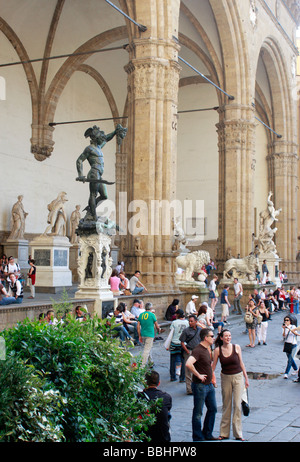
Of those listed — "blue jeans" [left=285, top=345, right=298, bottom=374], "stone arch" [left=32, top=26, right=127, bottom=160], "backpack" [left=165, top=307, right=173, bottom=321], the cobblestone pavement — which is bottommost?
the cobblestone pavement

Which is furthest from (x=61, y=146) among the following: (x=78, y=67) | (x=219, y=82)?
(x=219, y=82)

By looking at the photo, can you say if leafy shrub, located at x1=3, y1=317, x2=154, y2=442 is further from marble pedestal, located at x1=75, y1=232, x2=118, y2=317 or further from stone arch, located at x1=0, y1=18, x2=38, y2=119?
stone arch, located at x1=0, y1=18, x2=38, y2=119

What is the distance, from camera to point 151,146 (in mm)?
15078

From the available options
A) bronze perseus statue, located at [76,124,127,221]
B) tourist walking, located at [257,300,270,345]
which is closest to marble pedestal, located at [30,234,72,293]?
bronze perseus statue, located at [76,124,127,221]

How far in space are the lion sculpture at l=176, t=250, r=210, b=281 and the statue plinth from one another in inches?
193

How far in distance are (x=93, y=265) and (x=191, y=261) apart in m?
5.24

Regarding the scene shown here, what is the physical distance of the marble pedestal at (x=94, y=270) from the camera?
1119 centimetres

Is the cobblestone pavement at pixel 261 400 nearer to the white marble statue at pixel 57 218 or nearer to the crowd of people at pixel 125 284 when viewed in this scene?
the crowd of people at pixel 125 284

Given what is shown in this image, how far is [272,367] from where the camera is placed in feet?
33.4

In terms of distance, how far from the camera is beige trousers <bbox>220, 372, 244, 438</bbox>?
5.77m

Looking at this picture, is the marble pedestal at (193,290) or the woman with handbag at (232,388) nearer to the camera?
the woman with handbag at (232,388)

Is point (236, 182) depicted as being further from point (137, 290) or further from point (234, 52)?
point (137, 290)

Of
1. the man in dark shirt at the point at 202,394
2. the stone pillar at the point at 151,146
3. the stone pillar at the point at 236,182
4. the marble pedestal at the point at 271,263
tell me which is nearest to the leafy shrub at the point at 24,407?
the man in dark shirt at the point at 202,394
